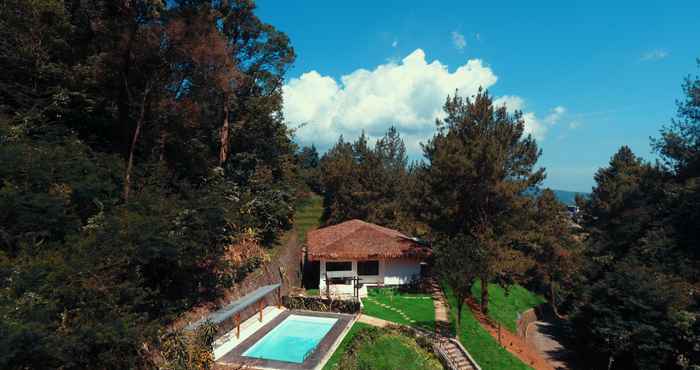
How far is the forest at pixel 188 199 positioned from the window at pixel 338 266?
3929 mm

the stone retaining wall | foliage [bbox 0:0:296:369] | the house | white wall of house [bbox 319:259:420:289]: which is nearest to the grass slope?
foliage [bbox 0:0:296:369]

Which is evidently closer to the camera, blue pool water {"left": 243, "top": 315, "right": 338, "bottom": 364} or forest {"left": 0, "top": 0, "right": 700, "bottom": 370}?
forest {"left": 0, "top": 0, "right": 700, "bottom": 370}

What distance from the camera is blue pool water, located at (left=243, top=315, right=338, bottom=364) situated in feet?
40.4

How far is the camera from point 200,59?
45.5 ft

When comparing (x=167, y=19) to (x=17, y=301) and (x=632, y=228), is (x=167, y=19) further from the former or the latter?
(x=632, y=228)

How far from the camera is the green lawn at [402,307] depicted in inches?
645

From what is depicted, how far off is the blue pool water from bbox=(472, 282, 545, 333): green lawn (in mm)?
10834

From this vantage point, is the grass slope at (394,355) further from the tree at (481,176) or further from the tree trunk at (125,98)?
the tree trunk at (125,98)

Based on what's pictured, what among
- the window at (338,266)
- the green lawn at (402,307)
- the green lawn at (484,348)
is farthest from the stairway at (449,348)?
the window at (338,266)

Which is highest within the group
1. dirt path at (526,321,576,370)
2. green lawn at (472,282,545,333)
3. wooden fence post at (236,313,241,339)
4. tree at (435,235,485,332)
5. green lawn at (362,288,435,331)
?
tree at (435,235,485,332)

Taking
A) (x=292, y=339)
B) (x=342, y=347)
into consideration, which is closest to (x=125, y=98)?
(x=292, y=339)

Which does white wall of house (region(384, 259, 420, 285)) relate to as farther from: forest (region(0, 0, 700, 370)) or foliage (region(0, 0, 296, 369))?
foliage (region(0, 0, 296, 369))

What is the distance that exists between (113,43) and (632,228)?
28882mm

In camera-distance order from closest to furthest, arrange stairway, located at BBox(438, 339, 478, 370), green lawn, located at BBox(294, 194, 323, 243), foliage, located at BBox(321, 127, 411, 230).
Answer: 1. stairway, located at BBox(438, 339, 478, 370)
2. foliage, located at BBox(321, 127, 411, 230)
3. green lawn, located at BBox(294, 194, 323, 243)
